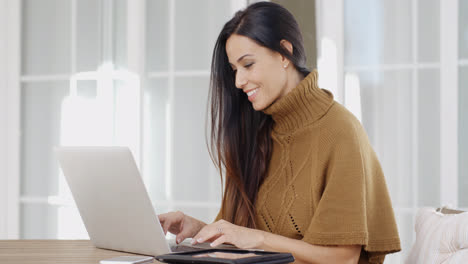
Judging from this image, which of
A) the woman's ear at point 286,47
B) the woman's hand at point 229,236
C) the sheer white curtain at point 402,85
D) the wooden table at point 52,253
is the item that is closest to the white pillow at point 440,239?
the woman's hand at point 229,236

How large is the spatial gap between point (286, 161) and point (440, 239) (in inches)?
22.1

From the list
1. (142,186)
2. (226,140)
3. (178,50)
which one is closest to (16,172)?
(178,50)

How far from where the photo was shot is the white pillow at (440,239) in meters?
1.31

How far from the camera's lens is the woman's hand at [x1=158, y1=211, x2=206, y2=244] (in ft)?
5.66

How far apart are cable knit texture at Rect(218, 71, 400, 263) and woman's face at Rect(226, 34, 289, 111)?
5 cm

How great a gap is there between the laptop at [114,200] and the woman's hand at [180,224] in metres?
0.21

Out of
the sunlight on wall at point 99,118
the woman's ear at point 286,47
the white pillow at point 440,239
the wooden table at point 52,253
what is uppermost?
the woman's ear at point 286,47

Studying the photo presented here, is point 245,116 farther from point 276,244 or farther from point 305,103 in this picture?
point 276,244

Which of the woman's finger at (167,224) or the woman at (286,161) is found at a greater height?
the woman at (286,161)

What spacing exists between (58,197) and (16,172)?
310 millimetres

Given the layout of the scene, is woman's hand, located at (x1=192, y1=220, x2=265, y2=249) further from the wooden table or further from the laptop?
the wooden table

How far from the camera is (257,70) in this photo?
1.82m

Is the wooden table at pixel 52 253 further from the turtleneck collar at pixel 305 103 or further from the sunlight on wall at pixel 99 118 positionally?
the sunlight on wall at pixel 99 118

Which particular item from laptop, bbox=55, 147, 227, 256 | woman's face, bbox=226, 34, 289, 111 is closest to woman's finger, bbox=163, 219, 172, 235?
laptop, bbox=55, 147, 227, 256
